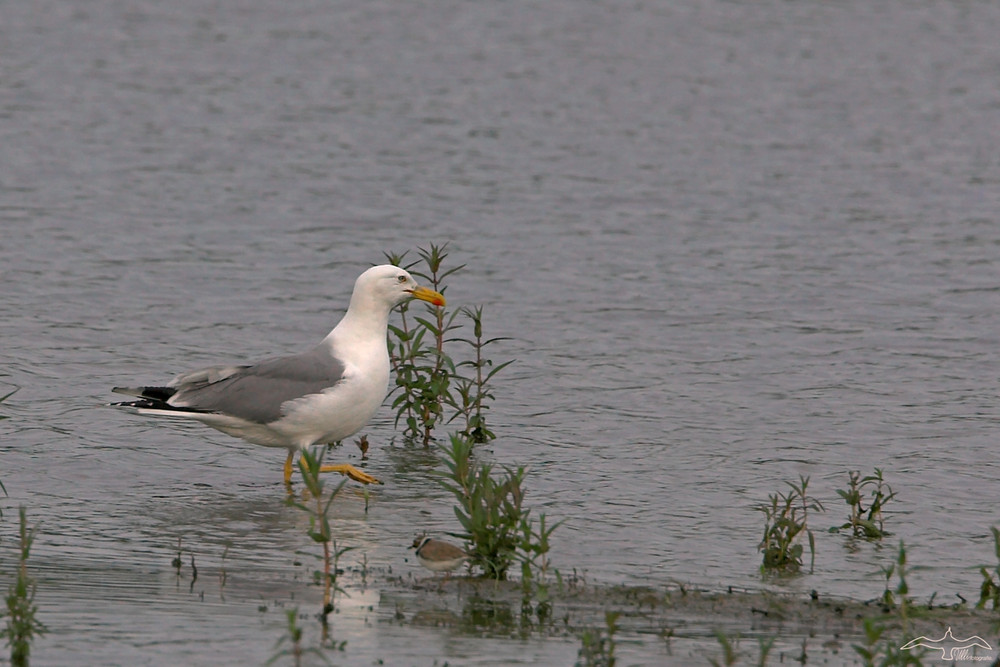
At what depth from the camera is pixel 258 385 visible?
31.8 ft

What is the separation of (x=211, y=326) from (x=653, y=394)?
3.87 m

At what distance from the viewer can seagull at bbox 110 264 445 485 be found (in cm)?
955

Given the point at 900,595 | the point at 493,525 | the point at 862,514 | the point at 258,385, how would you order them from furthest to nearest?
the point at 258,385 < the point at 862,514 < the point at 493,525 < the point at 900,595

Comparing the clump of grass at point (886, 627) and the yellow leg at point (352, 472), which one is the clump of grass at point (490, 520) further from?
the yellow leg at point (352, 472)

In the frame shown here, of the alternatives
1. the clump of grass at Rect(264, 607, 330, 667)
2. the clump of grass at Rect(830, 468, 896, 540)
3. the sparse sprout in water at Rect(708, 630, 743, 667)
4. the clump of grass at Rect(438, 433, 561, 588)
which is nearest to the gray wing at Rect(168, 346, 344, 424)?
the clump of grass at Rect(438, 433, 561, 588)

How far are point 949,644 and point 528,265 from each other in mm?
8934

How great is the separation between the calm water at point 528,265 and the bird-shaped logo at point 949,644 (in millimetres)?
532

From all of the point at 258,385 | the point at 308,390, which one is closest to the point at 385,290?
the point at 308,390

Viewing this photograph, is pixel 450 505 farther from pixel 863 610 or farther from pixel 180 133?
pixel 180 133

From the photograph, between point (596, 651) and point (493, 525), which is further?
point (493, 525)

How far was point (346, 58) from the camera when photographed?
24781mm

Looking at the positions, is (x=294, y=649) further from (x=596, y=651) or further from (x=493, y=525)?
(x=493, y=525)

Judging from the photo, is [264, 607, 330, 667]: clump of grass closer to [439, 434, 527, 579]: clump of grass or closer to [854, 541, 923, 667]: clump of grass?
[439, 434, 527, 579]: clump of grass

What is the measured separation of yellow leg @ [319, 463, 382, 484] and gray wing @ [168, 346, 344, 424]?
1.48 feet
